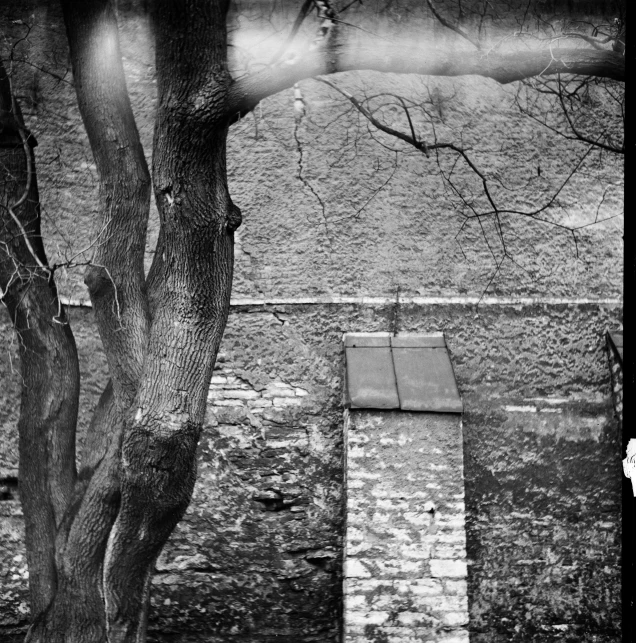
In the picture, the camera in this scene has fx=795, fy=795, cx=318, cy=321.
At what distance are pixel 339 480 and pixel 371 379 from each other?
850 millimetres

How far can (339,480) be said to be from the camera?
18.0 feet

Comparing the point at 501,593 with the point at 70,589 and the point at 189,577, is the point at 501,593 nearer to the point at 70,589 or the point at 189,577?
the point at 189,577

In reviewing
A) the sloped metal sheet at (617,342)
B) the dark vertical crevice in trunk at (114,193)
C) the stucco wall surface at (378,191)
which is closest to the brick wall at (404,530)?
the stucco wall surface at (378,191)

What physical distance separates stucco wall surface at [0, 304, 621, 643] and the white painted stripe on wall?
39 mm

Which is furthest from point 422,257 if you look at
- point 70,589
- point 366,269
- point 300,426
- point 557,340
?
point 70,589

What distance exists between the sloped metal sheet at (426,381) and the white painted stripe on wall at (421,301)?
15.3 inches

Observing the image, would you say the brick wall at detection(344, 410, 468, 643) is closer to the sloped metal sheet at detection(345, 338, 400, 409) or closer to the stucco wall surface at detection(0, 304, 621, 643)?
the sloped metal sheet at detection(345, 338, 400, 409)

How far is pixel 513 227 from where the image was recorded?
5688mm

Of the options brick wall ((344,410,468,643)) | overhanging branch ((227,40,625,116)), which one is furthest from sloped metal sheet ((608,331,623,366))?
overhanging branch ((227,40,625,116))

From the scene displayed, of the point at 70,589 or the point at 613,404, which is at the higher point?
the point at 613,404

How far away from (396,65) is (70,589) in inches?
115

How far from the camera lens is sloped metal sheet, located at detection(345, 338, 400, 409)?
4.82 m

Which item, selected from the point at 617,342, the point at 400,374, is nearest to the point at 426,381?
the point at 400,374

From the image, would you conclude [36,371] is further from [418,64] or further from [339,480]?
[418,64]
